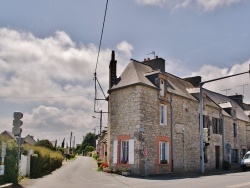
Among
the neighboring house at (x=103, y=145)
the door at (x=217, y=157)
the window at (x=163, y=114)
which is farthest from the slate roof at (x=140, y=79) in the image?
the neighboring house at (x=103, y=145)

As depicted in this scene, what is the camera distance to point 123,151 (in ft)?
Answer: 73.2

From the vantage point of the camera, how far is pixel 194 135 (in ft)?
85.9

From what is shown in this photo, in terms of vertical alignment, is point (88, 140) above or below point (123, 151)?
above

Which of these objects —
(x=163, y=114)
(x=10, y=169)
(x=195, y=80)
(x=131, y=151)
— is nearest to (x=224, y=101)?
(x=195, y=80)

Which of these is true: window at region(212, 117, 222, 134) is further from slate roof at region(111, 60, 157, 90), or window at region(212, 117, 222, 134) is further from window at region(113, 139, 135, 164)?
window at region(113, 139, 135, 164)

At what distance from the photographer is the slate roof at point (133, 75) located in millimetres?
22359

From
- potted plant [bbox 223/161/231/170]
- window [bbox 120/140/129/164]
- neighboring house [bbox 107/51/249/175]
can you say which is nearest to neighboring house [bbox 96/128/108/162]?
window [bbox 120/140/129/164]

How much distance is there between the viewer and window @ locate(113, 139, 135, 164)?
21403 mm

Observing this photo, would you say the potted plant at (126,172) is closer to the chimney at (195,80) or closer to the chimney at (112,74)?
the chimney at (112,74)

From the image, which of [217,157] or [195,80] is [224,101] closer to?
[195,80]

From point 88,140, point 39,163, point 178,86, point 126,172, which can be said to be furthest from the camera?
point 88,140

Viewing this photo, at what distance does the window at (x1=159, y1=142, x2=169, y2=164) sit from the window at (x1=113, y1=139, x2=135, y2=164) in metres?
2.41

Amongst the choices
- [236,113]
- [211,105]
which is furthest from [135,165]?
[236,113]

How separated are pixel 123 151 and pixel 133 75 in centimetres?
540
